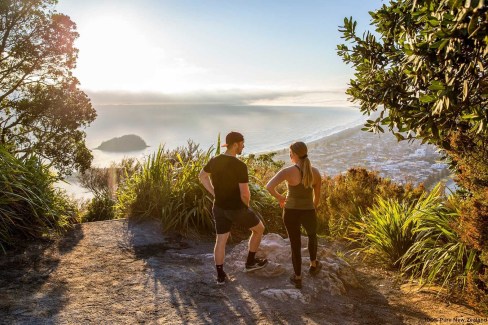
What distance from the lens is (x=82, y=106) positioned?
20859 mm

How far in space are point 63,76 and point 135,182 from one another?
49.7 ft

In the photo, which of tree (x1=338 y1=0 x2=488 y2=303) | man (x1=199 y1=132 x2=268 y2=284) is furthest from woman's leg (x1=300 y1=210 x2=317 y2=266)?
tree (x1=338 y1=0 x2=488 y2=303)

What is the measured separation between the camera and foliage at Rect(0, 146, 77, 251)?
6.18m

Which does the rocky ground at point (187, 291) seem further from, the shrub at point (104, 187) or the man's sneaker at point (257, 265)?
the shrub at point (104, 187)

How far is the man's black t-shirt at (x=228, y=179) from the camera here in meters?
4.89

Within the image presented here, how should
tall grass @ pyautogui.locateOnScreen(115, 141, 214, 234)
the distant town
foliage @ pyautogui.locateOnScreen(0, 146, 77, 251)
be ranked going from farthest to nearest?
1. the distant town
2. tall grass @ pyautogui.locateOnScreen(115, 141, 214, 234)
3. foliage @ pyautogui.locateOnScreen(0, 146, 77, 251)

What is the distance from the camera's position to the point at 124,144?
17350 cm

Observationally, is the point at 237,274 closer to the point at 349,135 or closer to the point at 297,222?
the point at 297,222

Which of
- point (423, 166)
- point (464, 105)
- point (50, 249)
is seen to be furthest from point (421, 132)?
point (423, 166)

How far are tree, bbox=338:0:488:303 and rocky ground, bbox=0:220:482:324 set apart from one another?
1257mm

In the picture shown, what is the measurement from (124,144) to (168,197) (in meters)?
174

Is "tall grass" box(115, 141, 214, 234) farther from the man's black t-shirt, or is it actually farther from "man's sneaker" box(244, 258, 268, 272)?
the man's black t-shirt

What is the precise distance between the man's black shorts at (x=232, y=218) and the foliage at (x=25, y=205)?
3.27 meters

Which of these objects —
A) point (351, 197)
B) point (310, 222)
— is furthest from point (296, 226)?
point (351, 197)
